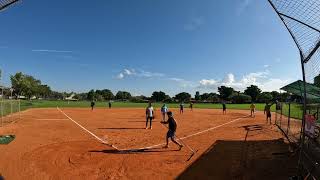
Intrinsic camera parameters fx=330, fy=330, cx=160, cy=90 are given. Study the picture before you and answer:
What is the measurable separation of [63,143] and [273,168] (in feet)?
30.8

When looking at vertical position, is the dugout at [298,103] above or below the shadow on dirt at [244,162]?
above

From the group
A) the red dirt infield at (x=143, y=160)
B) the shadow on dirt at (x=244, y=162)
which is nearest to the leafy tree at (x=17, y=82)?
the red dirt infield at (x=143, y=160)

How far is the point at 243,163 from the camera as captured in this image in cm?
1112

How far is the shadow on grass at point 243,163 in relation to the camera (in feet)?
31.6

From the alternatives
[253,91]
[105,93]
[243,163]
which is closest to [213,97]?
[253,91]

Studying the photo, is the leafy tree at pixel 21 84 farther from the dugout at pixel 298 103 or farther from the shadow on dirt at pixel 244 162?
the shadow on dirt at pixel 244 162

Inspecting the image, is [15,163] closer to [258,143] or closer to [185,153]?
[185,153]

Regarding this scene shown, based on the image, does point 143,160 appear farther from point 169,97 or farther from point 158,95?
point 158,95

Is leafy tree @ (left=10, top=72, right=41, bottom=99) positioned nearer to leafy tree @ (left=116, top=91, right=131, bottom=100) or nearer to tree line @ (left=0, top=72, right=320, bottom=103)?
tree line @ (left=0, top=72, right=320, bottom=103)

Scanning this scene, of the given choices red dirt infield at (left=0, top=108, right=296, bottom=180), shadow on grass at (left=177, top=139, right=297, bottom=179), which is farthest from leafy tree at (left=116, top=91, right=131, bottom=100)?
shadow on grass at (left=177, top=139, right=297, bottom=179)

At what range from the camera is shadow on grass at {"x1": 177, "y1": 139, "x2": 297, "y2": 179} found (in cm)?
964

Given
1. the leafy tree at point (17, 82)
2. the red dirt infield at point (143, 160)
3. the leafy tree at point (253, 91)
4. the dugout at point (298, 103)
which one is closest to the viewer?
the red dirt infield at point (143, 160)

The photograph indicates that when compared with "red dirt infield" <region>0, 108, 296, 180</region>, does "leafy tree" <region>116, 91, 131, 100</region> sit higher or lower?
higher

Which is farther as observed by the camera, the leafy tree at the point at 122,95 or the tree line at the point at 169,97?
the leafy tree at the point at 122,95
